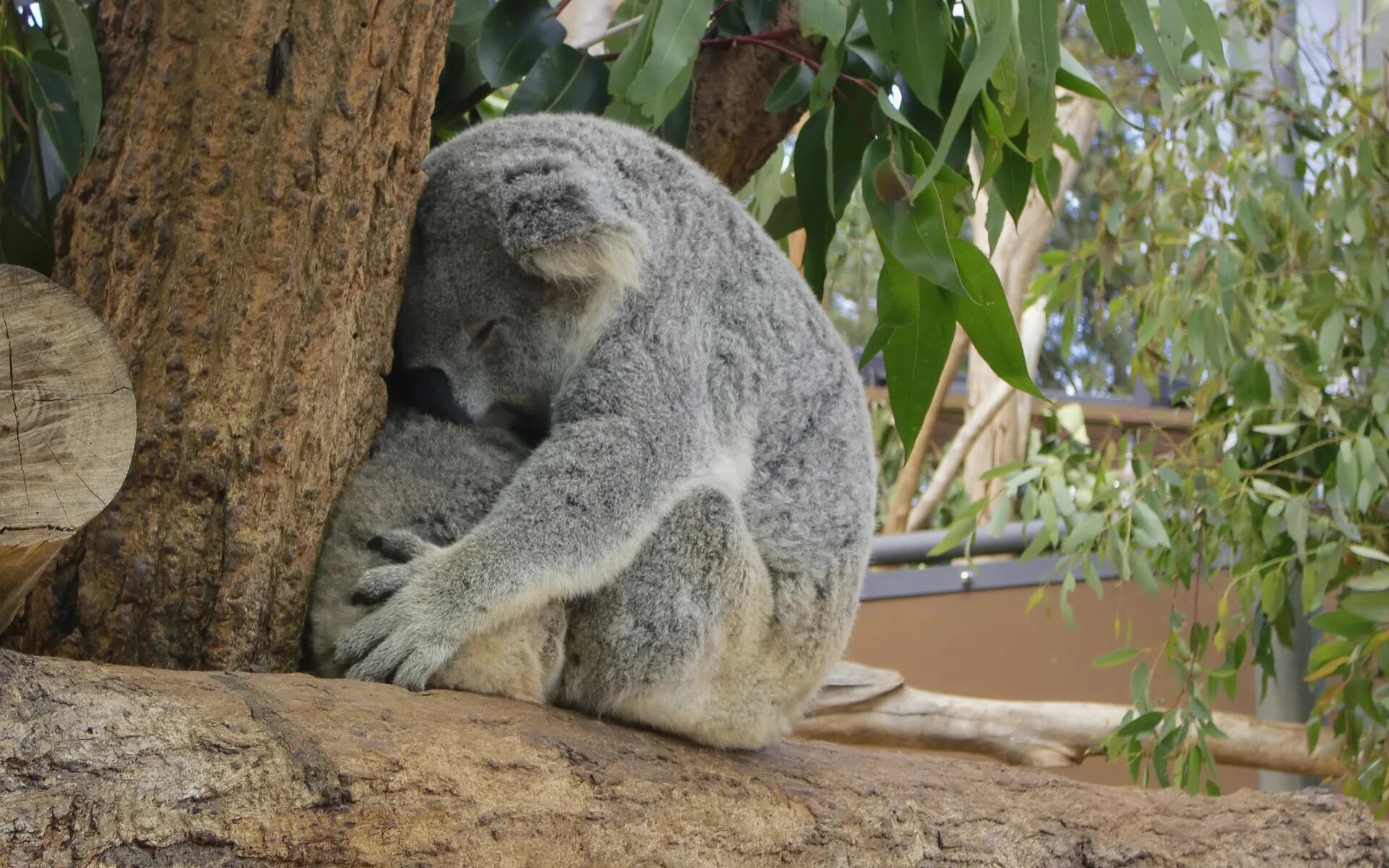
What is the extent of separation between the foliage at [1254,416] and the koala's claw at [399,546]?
8.52 feet

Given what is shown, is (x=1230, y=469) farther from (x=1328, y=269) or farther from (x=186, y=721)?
(x=186, y=721)

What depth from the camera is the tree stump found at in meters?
1.34

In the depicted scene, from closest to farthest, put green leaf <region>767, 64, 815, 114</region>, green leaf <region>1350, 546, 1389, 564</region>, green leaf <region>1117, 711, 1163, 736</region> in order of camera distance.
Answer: green leaf <region>767, 64, 815, 114</region>, green leaf <region>1350, 546, 1389, 564</region>, green leaf <region>1117, 711, 1163, 736</region>

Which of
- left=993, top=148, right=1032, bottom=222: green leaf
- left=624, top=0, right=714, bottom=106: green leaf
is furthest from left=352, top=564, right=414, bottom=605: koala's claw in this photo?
left=993, top=148, right=1032, bottom=222: green leaf

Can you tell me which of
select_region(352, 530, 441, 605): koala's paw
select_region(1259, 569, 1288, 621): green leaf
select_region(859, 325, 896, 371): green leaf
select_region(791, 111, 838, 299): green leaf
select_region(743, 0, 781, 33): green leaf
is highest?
select_region(743, 0, 781, 33): green leaf

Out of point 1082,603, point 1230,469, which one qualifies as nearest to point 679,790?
point 1230,469

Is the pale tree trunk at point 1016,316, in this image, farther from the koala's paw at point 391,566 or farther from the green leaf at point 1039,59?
the koala's paw at point 391,566

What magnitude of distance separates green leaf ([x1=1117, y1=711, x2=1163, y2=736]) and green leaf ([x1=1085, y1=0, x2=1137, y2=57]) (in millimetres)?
2295

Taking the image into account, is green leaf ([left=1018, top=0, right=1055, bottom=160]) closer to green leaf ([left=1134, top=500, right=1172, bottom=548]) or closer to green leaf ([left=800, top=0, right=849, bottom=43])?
green leaf ([left=800, top=0, right=849, bottom=43])

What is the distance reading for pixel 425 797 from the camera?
1.65 meters

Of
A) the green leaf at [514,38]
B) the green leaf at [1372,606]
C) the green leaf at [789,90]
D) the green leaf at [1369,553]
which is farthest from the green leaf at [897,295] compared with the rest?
the green leaf at [1369,553]

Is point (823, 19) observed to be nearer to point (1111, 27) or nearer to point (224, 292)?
point (1111, 27)

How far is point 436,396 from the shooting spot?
7.63 ft

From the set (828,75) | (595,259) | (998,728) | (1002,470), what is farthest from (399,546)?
(998,728)
